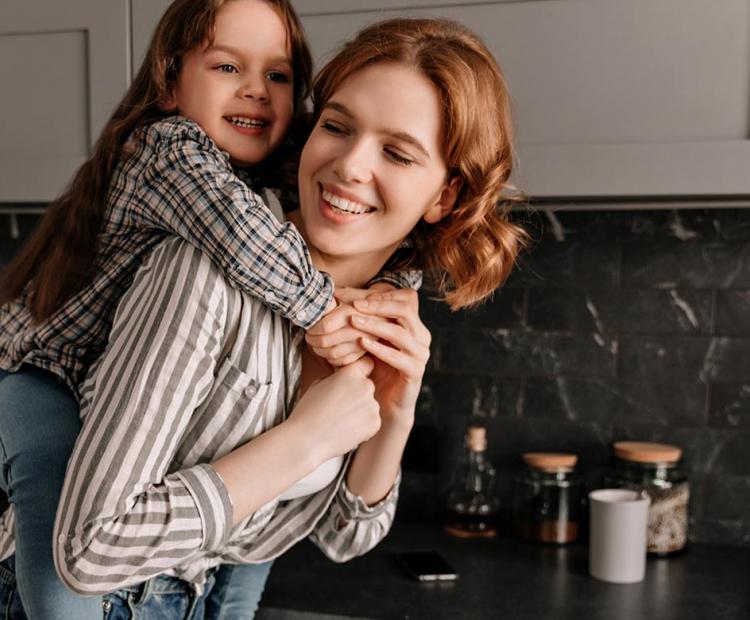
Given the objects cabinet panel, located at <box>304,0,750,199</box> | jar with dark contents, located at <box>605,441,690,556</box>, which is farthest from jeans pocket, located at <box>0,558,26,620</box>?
jar with dark contents, located at <box>605,441,690,556</box>

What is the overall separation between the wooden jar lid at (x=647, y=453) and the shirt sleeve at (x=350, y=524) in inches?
24.7

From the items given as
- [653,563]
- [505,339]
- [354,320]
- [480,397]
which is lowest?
[653,563]

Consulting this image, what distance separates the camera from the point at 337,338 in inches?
43.0

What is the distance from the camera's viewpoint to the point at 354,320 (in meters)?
1.10

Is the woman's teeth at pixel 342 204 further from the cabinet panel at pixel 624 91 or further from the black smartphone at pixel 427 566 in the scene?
the black smartphone at pixel 427 566

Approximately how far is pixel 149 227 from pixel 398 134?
1.03 feet

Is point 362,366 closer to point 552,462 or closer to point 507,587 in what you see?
point 507,587

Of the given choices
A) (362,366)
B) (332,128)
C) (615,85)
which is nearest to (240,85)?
(332,128)

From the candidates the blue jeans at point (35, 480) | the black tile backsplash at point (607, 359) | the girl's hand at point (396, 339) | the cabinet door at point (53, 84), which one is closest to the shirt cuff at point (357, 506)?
the girl's hand at point (396, 339)

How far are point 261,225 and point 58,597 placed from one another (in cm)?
47

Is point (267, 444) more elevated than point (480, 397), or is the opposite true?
point (267, 444)

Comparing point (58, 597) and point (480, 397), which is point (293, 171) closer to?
point (58, 597)

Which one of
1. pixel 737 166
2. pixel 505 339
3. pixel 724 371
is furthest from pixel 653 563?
pixel 737 166

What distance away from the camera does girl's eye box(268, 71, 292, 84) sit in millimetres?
1277
